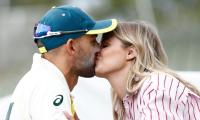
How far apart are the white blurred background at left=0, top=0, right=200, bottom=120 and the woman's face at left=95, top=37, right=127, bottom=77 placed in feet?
17.7

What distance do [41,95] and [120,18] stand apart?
31.7 feet

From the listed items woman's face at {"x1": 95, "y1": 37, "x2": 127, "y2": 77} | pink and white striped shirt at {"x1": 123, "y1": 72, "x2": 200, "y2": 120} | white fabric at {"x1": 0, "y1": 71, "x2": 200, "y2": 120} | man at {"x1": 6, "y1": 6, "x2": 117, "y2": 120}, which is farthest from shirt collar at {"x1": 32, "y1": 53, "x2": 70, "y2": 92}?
white fabric at {"x1": 0, "y1": 71, "x2": 200, "y2": 120}

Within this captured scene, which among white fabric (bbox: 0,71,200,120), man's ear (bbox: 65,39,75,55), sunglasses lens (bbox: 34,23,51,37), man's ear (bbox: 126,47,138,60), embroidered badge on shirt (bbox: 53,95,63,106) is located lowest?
white fabric (bbox: 0,71,200,120)

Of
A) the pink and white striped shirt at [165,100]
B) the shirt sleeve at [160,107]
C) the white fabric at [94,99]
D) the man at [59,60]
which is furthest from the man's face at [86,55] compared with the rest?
the white fabric at [94,99]

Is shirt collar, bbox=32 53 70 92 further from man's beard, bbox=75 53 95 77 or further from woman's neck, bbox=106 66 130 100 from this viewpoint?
woman's neck, bbox=106 66 130 100

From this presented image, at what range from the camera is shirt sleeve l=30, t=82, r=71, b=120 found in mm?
3387

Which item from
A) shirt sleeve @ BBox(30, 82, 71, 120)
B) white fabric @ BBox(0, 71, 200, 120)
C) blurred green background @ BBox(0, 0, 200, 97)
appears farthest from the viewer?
blurred green background @ BBox(0, 0, 200, 97)

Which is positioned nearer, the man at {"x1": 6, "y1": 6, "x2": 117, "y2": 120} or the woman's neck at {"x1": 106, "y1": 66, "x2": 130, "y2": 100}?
the man at {"x1": 6, "y1": 6, "x2": 117, "y2": 120}

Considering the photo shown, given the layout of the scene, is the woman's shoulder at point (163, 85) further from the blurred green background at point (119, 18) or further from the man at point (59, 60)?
the blurred green background at point (119, 18)

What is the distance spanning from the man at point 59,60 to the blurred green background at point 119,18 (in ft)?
20.2

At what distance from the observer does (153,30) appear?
152 inches

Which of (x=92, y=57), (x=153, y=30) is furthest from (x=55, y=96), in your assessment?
(x=153, y=30)

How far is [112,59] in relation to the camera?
12.5 feet

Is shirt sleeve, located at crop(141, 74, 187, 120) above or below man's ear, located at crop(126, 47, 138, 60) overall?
below
